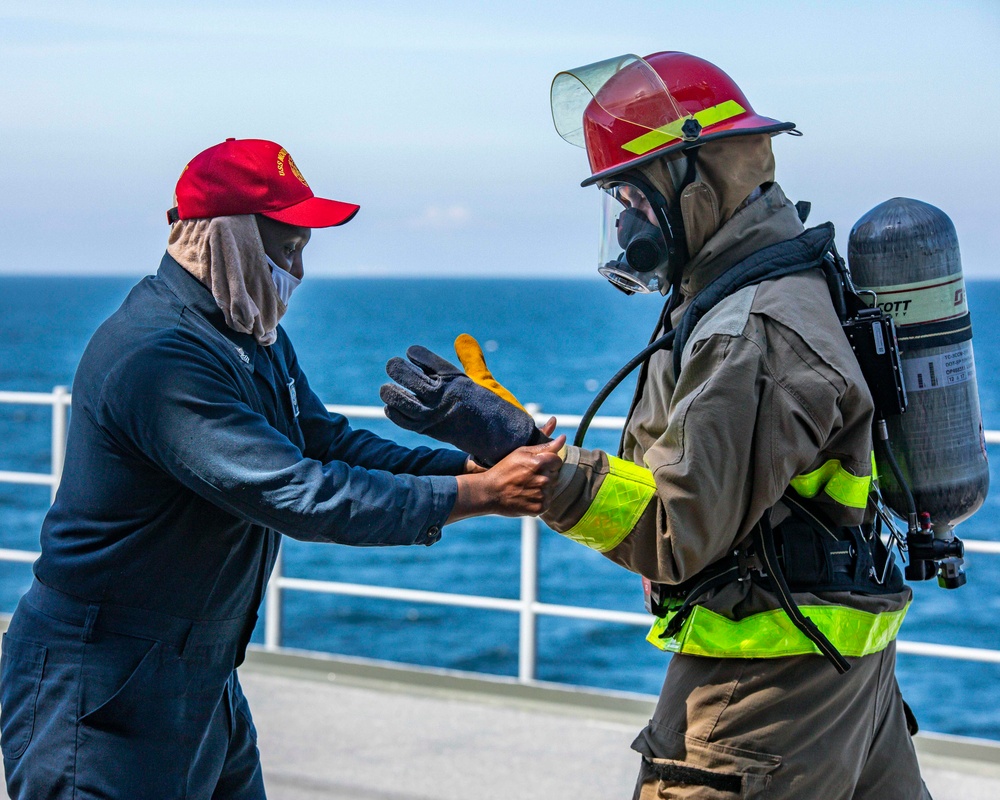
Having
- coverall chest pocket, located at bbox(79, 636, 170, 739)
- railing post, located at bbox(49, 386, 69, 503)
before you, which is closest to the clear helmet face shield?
coverall chest pocket, located at bbox(79, 636, 170, 739)

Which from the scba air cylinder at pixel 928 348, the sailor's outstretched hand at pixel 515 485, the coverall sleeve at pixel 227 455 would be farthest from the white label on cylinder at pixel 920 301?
the coverall sleeve at pixel 227 455

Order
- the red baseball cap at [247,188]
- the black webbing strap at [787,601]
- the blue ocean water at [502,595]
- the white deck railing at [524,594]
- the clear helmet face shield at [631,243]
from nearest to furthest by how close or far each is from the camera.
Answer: the black webbing strap at [787,601] → the red baseball cap at [247,188] → the clear helmet face shield at [631,243] → the white deck railing at [524,594] → the blue ocean water at [502,595]

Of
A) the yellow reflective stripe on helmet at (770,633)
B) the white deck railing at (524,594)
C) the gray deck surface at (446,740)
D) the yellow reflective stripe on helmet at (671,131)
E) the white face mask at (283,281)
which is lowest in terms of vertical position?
the gray deck surface at (446,740)

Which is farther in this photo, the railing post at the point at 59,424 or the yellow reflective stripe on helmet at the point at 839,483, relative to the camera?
the railing post at the point at 59,424

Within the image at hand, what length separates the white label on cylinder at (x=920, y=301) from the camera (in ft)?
8.78

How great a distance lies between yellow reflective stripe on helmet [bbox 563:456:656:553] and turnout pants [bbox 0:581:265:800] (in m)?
0.89

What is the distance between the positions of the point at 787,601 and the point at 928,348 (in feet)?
2.27

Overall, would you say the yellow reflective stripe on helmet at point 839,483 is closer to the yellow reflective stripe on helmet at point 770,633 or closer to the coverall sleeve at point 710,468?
the coverall sleeve at point 710,468

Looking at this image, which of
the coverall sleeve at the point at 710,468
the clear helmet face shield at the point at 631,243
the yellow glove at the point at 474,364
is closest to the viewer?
the coverall sleeve at the point at 710,468

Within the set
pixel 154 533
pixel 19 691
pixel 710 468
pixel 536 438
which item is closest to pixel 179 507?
pixel 154 533

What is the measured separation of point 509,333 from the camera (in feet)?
343

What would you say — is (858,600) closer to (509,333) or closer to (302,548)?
(302,548)

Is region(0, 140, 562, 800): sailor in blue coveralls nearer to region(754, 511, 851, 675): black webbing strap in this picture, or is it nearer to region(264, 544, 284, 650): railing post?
region(754, 511, 851, 675): black webbing strap

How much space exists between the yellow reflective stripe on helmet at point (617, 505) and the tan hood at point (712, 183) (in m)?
0.60
